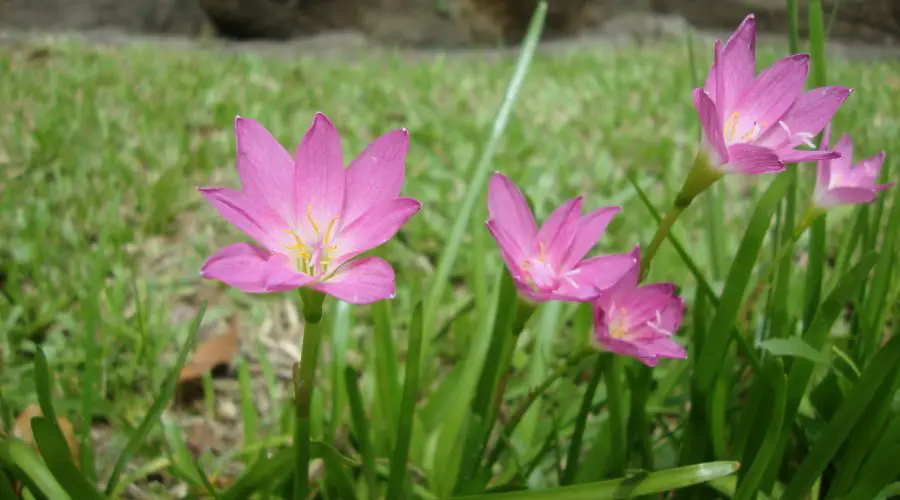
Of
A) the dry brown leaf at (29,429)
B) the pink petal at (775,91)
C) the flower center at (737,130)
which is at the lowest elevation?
the dry brown leaf at (29,429)

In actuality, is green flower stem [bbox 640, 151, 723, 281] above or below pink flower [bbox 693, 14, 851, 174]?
below

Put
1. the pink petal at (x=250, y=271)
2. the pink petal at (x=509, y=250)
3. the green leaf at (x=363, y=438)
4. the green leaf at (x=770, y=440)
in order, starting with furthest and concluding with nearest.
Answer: the green leaf at (x=363, y=438), the green leaf at (x=770, y=440), the pink petal at (x=509, y=250), the pink petal at (x=250, y=271)

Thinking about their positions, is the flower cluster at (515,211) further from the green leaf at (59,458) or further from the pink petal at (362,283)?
the green leaf at (59,458)

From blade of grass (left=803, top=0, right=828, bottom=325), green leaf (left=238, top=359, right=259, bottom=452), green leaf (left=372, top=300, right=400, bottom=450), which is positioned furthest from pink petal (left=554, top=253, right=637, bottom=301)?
green leaf (left=238, top=359, right=259, bottom=452)

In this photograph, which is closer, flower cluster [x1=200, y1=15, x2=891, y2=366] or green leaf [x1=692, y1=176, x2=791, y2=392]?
flower cluster [x1=200, y1=15, x2=891, y2=366]

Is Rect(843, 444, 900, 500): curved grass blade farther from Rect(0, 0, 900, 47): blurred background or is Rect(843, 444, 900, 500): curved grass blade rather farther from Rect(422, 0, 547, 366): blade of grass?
Rect(0, 0, 900, 47): blurred background

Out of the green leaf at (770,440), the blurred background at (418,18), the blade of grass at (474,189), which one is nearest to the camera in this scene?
the green leaf at (770,440)

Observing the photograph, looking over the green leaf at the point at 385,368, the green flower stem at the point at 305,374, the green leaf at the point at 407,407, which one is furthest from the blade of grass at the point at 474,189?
the green flower stem at the point at 305,374
